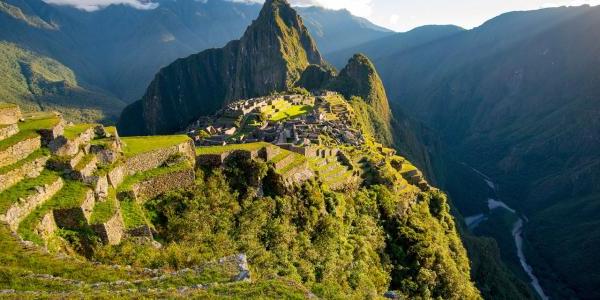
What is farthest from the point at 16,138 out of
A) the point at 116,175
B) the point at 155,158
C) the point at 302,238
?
the point at 302,238

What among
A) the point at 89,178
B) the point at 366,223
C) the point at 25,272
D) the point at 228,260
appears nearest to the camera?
the point at 25,272

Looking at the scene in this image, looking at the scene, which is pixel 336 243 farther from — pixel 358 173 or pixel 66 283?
pixel 66 283

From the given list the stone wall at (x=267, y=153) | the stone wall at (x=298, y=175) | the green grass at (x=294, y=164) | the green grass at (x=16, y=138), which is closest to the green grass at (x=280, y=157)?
the stone wall at (x=267, y=153)

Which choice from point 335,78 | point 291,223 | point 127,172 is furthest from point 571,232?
point 127,172

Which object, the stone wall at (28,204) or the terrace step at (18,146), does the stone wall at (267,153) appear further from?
the terrace step at (18,146)

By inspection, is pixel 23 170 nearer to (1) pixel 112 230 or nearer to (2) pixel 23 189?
(2) pixel 23 189

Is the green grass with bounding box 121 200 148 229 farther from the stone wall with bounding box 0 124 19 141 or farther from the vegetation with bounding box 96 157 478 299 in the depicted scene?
the stone wall with bounding box 0 124 19 141
